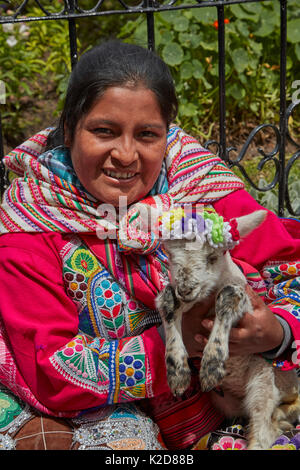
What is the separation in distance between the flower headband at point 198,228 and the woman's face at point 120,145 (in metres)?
0.40

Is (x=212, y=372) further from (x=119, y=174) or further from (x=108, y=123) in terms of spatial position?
(x=108, y=123)

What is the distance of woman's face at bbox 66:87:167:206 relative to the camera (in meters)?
2.05

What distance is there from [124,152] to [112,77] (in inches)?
10.6

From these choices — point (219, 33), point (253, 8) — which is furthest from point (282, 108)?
point (253, 8)

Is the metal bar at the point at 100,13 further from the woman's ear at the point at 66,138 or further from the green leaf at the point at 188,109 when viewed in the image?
the green leaf at the point at 188,109

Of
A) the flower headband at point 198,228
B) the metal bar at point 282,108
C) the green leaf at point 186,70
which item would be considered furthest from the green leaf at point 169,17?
the flower headband at point 198,228

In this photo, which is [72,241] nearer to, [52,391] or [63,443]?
[52,391]

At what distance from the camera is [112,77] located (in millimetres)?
2047

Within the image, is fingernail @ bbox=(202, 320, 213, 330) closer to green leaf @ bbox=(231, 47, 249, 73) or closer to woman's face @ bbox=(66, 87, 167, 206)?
woman's face @ bbox=(66, 87, 167, 206)

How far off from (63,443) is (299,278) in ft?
3.76

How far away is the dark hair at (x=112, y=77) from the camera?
2059 mm

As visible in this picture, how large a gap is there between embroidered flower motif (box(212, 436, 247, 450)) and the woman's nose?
3.59 ft

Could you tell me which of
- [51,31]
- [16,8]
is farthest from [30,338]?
[51,31]

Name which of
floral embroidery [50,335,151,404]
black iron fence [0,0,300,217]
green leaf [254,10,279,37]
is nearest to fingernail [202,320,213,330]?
floral embroidery [50,335,151,404]
